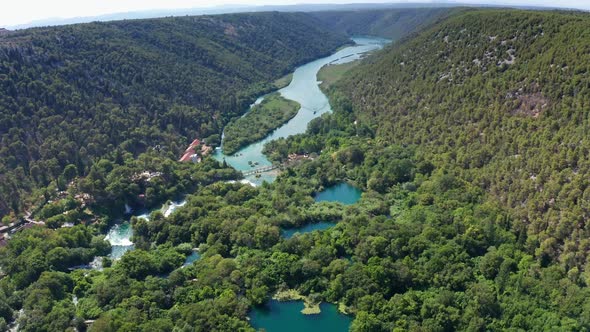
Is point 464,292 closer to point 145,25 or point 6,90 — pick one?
point 6,90

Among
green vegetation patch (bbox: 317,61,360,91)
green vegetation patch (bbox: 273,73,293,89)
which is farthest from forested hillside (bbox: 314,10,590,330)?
green vegetation patch (bbox: 273,73,293,89)

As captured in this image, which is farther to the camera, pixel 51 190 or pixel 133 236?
pixel 51 190

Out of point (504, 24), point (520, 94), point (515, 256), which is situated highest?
point (504, 24)

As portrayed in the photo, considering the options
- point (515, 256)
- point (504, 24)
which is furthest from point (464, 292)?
point (504, 24)

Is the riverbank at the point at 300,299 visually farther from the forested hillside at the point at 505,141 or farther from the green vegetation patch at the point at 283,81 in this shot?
the green vegetation patch at the point at 283,81

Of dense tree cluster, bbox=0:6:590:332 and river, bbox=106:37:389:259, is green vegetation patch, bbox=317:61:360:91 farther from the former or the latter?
dense tree cluster, bbox=0:6:590:332

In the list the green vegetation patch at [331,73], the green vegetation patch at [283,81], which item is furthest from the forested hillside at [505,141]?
the green vegetation patch at [283,81]
